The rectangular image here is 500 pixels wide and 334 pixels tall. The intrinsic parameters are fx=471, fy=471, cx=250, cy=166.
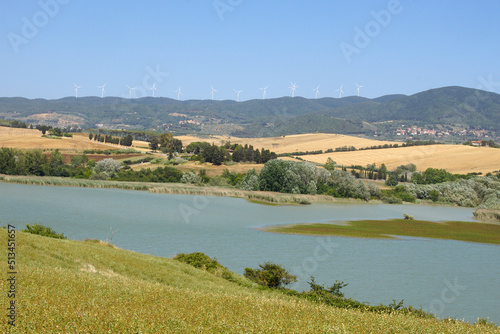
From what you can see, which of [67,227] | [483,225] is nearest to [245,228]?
[67,227]

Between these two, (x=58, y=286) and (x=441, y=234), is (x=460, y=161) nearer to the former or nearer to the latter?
(x=441, y=234)

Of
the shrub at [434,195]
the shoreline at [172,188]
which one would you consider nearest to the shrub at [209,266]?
the shoreline at [172,188]

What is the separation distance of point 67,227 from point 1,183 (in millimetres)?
44038

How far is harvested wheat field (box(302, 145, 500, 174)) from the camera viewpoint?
13212 cm

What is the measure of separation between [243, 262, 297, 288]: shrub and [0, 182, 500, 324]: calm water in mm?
1216

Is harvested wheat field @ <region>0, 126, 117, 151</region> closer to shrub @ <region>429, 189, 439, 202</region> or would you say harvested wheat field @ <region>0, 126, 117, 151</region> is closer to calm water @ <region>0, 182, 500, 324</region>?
calm water @ <region>0, 182, 500, 324</region>

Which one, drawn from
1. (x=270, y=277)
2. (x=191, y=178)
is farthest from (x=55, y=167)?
(x=270, y=277)

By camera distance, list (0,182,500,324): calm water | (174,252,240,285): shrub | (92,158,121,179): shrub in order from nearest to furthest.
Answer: (174,252,240,285): shrub → (0,182,500,324): calm water → (92,158,121,179): shrub

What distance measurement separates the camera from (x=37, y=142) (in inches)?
4656

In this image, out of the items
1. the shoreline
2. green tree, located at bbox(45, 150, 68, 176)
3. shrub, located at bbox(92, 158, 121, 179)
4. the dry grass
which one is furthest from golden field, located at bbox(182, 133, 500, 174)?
green tree, located at bbox(45, 150, 68, 176)

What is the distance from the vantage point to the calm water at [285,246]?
3020cm

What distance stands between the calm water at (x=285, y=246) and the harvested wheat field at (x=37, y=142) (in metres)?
44.1

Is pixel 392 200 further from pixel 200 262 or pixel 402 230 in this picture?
pixel 200 262

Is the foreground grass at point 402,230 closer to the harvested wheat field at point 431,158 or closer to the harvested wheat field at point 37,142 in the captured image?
the harvested wheat field at point 431,158
